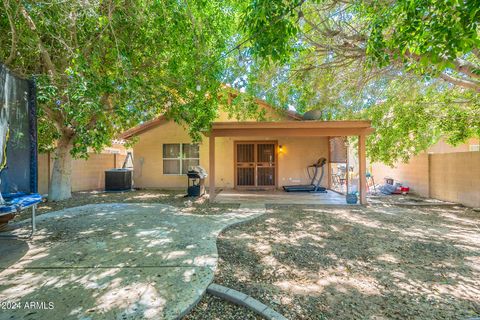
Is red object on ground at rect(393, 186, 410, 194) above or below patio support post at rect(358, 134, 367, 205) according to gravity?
below

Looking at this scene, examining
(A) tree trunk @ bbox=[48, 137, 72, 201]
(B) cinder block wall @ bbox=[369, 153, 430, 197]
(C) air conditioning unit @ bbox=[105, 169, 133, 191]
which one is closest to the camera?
(A) tree trunk @ bbox=[48, 137, 72, 201]

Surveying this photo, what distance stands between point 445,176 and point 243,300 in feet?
29.8

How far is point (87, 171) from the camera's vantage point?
11.2 meters

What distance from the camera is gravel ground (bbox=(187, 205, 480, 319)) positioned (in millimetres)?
2289

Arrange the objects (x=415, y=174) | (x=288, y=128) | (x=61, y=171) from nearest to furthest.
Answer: (x=288, y=128) → (x=61, y=171) → (x=415, y=174)

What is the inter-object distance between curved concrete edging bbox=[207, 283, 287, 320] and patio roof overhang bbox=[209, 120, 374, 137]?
540 centimetres

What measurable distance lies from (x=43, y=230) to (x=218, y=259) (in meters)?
3.78

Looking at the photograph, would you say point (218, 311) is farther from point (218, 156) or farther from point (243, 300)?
point (218, 156)

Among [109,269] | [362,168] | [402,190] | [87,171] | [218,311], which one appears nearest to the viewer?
[218,311]

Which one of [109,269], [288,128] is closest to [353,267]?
[109,269]

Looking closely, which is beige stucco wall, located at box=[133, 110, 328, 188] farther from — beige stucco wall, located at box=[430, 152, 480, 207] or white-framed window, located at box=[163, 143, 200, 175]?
beige stucco wall, located at box=[430, 152, 480, 207]

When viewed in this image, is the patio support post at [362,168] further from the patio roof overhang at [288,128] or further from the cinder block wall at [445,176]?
the cinder block wall at [445,176]

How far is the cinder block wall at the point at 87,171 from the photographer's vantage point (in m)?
9.10

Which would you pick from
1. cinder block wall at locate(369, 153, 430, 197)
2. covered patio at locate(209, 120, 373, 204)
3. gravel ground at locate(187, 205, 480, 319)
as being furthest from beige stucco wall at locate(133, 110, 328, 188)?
gravel ground at locate(187, 205, 480, 319)
